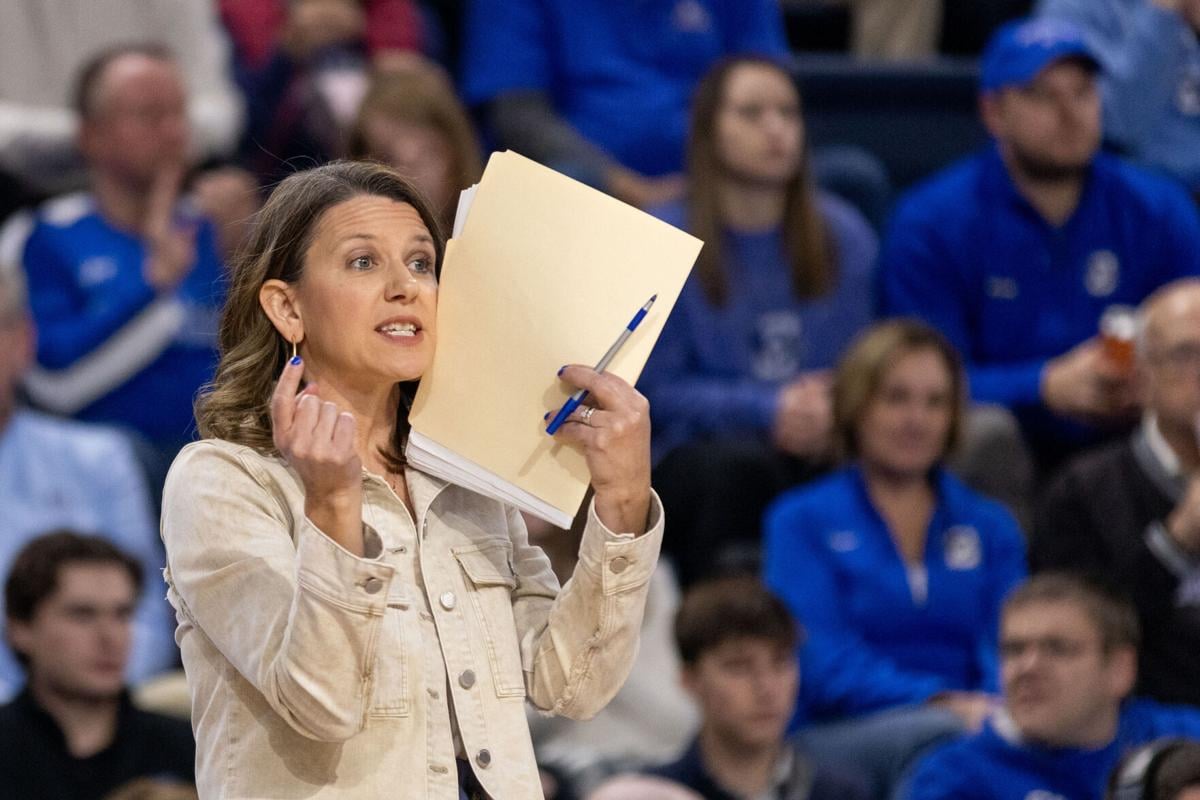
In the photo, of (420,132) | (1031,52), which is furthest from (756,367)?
(1031,52)

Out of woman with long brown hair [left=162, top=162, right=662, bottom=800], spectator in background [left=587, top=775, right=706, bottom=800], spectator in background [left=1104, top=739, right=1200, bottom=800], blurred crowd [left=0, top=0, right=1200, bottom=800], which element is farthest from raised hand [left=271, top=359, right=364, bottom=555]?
spectator in background [left=587, top=775, right=706, bottom=800]

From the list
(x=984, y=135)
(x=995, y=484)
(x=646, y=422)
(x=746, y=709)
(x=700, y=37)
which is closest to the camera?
(x=646, y=422)

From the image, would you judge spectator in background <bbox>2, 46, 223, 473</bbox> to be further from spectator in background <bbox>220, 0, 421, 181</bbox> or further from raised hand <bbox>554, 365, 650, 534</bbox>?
raised hand <bbox>554, 365, 650, 534</bbox>

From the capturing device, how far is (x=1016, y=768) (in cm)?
418

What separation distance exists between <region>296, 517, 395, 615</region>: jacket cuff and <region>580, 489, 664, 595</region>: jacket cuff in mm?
272

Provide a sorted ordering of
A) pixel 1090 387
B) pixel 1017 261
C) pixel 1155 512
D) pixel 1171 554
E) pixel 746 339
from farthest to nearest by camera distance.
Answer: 1. pixel 1017 261
2. pixel 746 339
3. pixel 1090 387
4. pixel 1155 512
5. pixel 1171 554

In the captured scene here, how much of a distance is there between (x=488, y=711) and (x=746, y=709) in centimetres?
212

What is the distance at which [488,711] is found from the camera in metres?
2.22

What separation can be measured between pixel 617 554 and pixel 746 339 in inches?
128

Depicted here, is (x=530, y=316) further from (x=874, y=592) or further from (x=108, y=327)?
(x=108, y=327)

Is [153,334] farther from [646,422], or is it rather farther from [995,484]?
[646,422]

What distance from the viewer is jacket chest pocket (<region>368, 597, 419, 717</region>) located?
7.02ft

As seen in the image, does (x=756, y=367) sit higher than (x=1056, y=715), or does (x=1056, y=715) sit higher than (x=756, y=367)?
(x=756, y=367)

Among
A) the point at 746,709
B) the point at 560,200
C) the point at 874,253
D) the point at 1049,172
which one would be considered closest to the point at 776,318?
the point at 874,253
